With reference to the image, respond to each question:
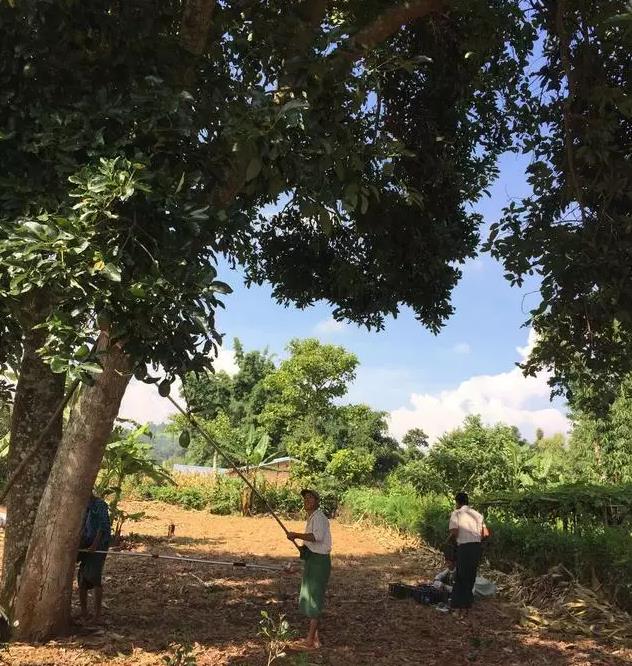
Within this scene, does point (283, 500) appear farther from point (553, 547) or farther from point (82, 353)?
point (82, 353)

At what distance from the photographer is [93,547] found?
7539 mm

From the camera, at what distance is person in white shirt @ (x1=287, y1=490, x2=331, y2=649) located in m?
7.37

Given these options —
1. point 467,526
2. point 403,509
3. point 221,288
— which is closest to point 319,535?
point 467,526

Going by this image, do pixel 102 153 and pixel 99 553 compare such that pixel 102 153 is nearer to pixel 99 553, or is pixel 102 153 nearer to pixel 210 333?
pixel 210 333

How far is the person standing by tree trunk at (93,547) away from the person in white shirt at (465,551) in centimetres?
477

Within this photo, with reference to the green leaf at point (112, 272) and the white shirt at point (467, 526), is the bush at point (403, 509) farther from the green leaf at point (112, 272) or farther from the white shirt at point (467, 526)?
the green leaf at point (112, 272)

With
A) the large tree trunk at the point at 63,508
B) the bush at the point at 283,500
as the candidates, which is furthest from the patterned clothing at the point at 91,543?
the bush at the point at 283,500

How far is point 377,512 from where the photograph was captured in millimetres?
20812

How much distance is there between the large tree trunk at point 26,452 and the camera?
279 inches

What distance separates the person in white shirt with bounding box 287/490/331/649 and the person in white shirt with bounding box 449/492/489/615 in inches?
108

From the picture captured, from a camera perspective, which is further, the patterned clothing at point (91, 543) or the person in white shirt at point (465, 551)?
the person in white shirt at point (465, 551)

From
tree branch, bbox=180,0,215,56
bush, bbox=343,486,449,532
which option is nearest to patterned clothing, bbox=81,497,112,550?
tree branch, bbox=180,0,215,56

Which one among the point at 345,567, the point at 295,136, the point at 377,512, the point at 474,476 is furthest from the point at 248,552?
the point at 295,136

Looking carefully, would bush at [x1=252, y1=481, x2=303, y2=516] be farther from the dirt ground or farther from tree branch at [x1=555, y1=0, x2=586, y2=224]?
tree branch at [x1=555, y1=0, x2=586, y2=224]
